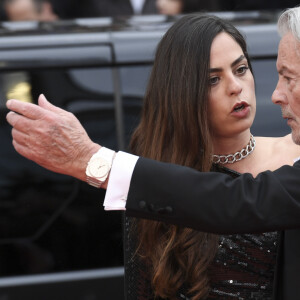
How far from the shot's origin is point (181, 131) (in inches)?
91.7

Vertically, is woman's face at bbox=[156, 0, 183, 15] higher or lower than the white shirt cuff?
lower

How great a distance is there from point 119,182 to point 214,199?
225 millimetres

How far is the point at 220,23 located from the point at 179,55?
0.57ft

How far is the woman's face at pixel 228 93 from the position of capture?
2.30 m

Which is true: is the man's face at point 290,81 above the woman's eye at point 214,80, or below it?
above

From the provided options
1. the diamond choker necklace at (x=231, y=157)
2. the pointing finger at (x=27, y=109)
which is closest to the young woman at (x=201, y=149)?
the diamond choker necklace at (x=231, y=157)

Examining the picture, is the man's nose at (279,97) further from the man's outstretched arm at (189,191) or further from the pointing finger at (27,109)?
the pointing finger at (27,109)

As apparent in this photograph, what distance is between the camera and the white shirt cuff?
1790mm

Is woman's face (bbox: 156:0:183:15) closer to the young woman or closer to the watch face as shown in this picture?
the young woman

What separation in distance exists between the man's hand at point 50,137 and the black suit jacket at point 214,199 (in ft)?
0.46

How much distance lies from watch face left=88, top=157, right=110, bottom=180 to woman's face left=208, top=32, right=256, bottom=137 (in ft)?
2.02

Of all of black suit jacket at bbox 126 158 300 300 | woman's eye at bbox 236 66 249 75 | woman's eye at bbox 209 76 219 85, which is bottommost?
black suit jacket at bbox 126 158 300 300

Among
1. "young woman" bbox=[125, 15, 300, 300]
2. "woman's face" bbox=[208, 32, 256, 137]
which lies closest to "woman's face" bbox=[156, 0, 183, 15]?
"young woman" bbox=[125, 15, 300, 300]

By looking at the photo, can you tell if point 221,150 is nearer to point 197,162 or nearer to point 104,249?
point 197,162
